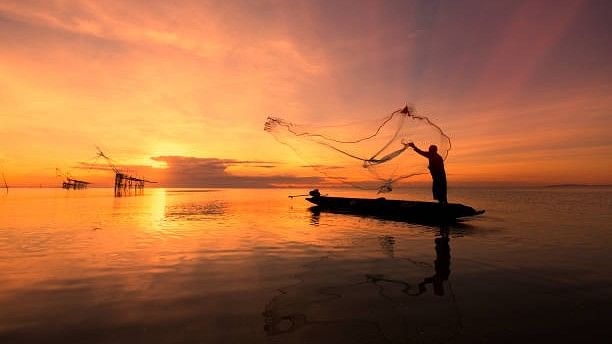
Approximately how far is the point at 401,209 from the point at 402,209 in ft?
1.03

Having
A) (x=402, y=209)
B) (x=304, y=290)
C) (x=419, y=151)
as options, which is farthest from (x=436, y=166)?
(x=304, y=290)

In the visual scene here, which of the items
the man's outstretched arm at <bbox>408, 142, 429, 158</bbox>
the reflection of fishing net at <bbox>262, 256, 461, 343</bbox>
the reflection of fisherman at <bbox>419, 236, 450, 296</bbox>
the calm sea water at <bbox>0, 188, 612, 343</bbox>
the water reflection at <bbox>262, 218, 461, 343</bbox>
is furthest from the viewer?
the man's outstretched arm at <bbox>408, 142, 429, 158</bbox>

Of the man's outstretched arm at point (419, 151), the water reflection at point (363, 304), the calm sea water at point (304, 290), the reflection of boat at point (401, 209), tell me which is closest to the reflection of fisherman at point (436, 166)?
the man's outstretched arm at point (419, 151)

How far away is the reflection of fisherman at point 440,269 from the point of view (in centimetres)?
1200

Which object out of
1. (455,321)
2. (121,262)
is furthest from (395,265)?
(121,262)

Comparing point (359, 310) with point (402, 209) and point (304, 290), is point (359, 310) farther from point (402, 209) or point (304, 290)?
point (402, 209)

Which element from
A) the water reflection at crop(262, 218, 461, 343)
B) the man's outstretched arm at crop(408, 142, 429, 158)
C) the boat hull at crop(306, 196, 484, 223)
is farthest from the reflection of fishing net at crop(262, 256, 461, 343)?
the boat hull at crop(306, 196, 484, 223)

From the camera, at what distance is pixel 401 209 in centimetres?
3869

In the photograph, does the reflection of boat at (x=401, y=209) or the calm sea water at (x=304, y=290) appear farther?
the reflection of boat at (x=401, y=209)

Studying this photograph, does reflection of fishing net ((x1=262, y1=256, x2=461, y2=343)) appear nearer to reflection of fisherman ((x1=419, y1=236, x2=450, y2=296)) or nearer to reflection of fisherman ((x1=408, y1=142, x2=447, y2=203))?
reflection of fisherman ((x1=419, y1=236, x2=450, y2=296))

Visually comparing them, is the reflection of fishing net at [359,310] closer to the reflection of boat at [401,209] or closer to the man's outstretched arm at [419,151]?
the man's outstretched arm at [419,151]

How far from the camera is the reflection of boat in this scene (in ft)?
105

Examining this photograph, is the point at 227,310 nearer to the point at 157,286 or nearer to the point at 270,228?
the point at 157,286

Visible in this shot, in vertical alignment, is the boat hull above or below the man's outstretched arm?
below
